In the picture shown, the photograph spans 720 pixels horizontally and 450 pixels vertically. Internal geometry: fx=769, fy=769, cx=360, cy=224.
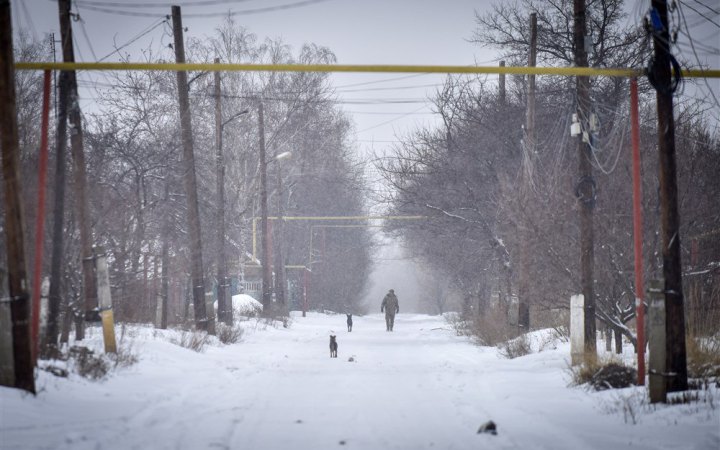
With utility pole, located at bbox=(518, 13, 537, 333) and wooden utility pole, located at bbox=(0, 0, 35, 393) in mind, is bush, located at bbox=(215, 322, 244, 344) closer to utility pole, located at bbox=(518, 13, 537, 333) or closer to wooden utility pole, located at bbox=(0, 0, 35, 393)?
utility pole, located at bbox=(518, 13, 537, 333)

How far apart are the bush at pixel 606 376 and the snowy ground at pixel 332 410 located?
317 millimetres

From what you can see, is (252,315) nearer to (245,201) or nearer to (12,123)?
(245,201)

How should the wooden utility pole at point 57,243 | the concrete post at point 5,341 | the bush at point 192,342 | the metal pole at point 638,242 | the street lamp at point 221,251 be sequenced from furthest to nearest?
the street lamp at point 221,251 < the bush at point 192,342 < the wooden utility pole at point 57,243 < the metal pole at point 638,242 < the concrete post at point 5,341

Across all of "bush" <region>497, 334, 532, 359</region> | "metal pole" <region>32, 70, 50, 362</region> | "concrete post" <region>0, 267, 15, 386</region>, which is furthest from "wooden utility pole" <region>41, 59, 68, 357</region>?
"bush" <region>497, 334, 532, 359</region>

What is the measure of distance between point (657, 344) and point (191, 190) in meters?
13.8

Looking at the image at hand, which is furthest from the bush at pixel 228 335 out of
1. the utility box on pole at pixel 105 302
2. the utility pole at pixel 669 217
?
the utility pole at pixel 669 217

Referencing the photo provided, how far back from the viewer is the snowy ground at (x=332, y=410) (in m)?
7.62

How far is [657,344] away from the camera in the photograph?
31.9ft

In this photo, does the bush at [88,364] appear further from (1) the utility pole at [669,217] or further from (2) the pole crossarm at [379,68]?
(1) the utility pole at [669,217]

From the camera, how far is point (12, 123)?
934 centimetres

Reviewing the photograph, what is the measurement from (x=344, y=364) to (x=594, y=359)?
615 cm

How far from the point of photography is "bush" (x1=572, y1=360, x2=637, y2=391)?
36.2 ft

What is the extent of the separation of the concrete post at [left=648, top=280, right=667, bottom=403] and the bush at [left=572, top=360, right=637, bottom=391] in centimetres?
137

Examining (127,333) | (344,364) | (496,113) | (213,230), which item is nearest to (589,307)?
(344,364)
